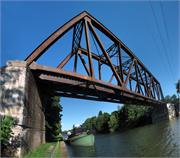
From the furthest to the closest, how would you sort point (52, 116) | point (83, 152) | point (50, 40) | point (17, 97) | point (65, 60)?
1. point (52, 116)
2. point (83, 152)
3. point (65, 60)
4. point (50, 40)
5. point (17, 97)

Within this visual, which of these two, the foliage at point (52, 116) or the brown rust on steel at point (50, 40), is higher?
the brown rust on steel at point (50, 40)

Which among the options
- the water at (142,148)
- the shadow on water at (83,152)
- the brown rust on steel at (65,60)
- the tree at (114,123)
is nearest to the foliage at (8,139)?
the water at (142,148)

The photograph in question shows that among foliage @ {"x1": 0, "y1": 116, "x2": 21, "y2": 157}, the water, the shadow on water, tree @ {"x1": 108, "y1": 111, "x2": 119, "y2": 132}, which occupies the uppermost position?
tree @ {"x1": 108, "y1": 111, "x2": 119, "y2": 132}

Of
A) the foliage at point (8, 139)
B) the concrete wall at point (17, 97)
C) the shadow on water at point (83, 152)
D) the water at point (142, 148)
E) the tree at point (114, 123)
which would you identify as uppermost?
the tree at point (114, 123)

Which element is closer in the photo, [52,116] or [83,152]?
[83,152]

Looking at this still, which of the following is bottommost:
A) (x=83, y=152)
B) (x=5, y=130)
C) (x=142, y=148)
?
(x=83, y=152)

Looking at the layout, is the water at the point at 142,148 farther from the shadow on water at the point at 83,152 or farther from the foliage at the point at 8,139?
the foliage at the point at 8,139

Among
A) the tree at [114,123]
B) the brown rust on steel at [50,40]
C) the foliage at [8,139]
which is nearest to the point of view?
the foliage at [8,139]

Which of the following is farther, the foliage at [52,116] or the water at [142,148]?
the foliage at [52,116]

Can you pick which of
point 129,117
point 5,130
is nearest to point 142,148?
point 5,130

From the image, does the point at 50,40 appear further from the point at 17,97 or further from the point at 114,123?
the point at 114,123

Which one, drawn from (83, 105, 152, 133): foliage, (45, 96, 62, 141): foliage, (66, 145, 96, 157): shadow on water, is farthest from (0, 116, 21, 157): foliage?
(83, 105, 152, 133): foliage

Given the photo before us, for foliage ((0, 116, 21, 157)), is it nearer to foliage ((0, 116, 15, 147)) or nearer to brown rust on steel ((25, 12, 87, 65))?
foliage ((0, 116, 15, 147))

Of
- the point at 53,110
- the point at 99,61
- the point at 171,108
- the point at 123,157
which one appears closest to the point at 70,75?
the point at 123,157
